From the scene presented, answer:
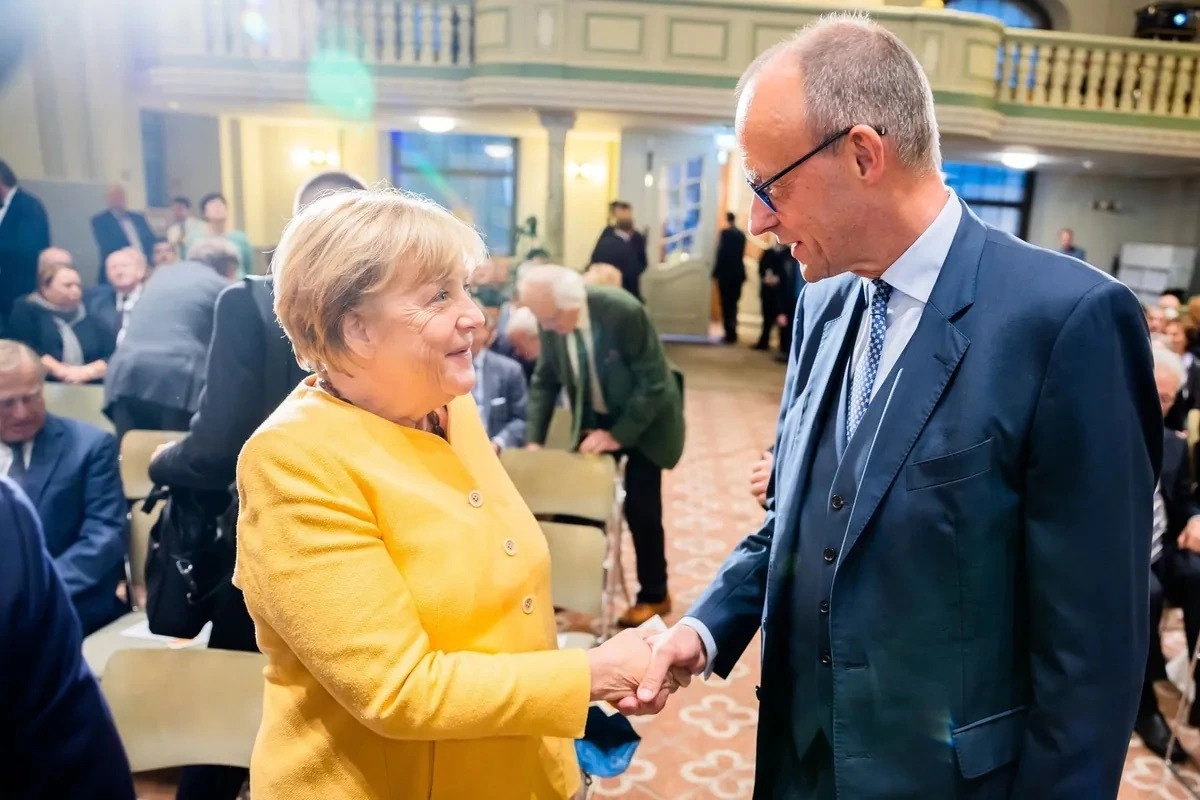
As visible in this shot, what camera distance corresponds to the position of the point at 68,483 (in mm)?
2721

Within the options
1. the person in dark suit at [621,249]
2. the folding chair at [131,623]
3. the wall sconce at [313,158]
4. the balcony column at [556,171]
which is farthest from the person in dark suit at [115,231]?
the wall sconce at [313,158]

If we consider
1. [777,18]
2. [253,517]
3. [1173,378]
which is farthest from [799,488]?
[777,18]

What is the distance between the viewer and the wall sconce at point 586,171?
13.9 metres

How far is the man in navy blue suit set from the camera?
1.08 meters

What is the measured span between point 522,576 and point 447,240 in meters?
0.49

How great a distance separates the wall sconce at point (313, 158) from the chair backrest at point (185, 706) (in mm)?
12937

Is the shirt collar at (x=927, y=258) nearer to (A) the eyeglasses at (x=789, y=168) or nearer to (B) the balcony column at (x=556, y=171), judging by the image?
(A) the eyeglasses at (x=789, y=168)

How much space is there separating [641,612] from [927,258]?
3001mm

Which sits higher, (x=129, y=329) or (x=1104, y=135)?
(x=1104, y=135)

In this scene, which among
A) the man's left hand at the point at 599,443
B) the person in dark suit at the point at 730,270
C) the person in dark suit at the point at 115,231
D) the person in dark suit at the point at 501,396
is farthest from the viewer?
the person in dark suit at the point at 730,270

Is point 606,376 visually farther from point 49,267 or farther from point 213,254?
point 49,267

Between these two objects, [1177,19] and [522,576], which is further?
[1177,19]

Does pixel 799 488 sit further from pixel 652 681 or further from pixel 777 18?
pixel 777 18

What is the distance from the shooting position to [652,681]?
4.53ft
